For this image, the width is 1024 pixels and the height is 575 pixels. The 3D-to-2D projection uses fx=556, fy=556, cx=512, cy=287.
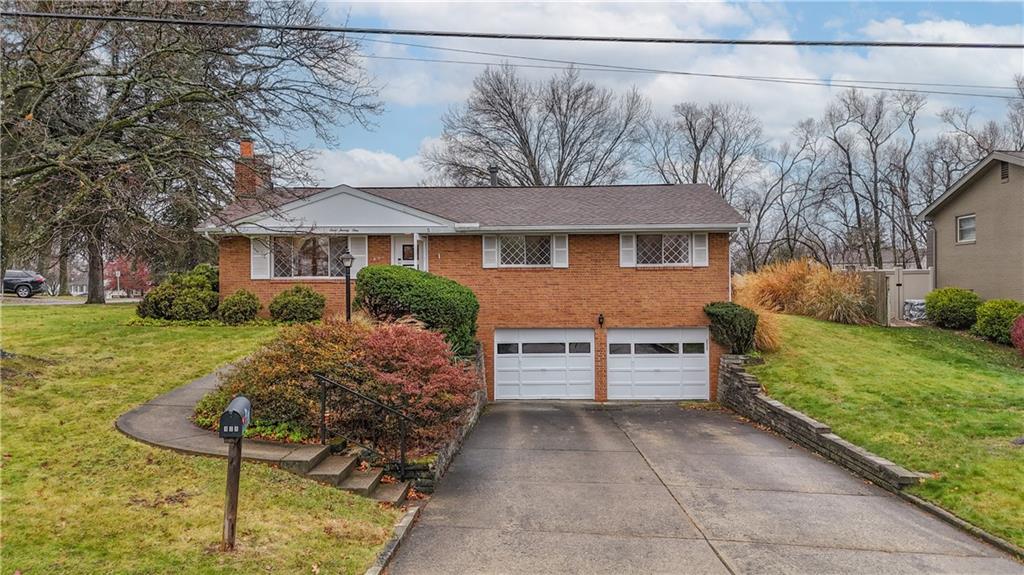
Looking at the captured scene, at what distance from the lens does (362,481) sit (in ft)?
21.1

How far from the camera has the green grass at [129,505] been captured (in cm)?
414

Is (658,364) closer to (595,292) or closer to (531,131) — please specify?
(595,292)

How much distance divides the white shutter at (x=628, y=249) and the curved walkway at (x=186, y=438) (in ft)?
36.5

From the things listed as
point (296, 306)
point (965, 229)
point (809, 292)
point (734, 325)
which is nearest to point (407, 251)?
point (296, 306)

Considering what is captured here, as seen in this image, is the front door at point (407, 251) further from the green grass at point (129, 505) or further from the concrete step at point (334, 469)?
the concrete step at point (334, 469)

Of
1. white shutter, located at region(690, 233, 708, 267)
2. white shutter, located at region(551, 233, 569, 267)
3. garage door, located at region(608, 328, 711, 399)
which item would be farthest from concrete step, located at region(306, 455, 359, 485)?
white shutter, located at region(690, 233, 708, 267)

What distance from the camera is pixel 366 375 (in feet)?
25.1

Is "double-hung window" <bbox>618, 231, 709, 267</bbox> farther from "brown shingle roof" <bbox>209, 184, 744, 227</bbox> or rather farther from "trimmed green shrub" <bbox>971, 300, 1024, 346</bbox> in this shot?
"trimmed green shrub" <bbox>971, 300, 1024, 346</bbox>

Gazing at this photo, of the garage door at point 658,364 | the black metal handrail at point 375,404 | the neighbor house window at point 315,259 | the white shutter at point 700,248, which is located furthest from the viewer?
the neighbor house window at point 315,259

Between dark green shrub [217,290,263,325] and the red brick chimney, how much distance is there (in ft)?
15.3

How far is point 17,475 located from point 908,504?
32.9ft

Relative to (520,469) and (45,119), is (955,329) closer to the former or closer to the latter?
(520,469)

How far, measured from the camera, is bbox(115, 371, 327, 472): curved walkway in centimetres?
619

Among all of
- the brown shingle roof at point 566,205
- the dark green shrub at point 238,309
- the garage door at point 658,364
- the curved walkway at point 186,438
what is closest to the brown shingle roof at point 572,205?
the brown shingle roof at point 566,205
